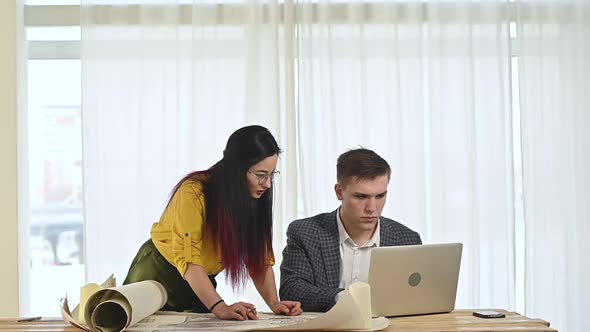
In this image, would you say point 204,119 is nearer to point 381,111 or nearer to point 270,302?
point 381,111

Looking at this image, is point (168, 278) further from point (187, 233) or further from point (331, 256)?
point (331, 256)

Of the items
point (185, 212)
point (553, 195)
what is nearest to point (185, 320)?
point (185, 212)

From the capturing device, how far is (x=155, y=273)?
2.96m

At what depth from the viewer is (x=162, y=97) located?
15.2 ft

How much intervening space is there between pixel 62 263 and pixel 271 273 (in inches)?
82.5

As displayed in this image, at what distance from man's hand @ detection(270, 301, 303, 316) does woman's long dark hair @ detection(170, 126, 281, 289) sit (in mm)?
138

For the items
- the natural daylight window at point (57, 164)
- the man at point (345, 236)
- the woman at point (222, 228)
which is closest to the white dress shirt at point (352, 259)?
the man at point (345, 236)

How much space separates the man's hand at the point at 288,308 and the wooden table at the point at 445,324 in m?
0.29

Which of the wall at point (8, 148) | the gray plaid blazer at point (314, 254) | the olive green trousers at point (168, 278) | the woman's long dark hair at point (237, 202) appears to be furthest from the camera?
the wall at point (8, 148)

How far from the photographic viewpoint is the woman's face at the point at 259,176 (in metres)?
2.81

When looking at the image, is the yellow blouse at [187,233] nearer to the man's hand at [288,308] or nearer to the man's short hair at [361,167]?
the man's hand at [288,308]

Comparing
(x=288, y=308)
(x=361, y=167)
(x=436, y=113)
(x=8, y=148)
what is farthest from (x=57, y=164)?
(x=288, y=308)

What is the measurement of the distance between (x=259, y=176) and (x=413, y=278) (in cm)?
56

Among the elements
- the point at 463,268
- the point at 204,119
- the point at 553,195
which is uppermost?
the point at 204,119
